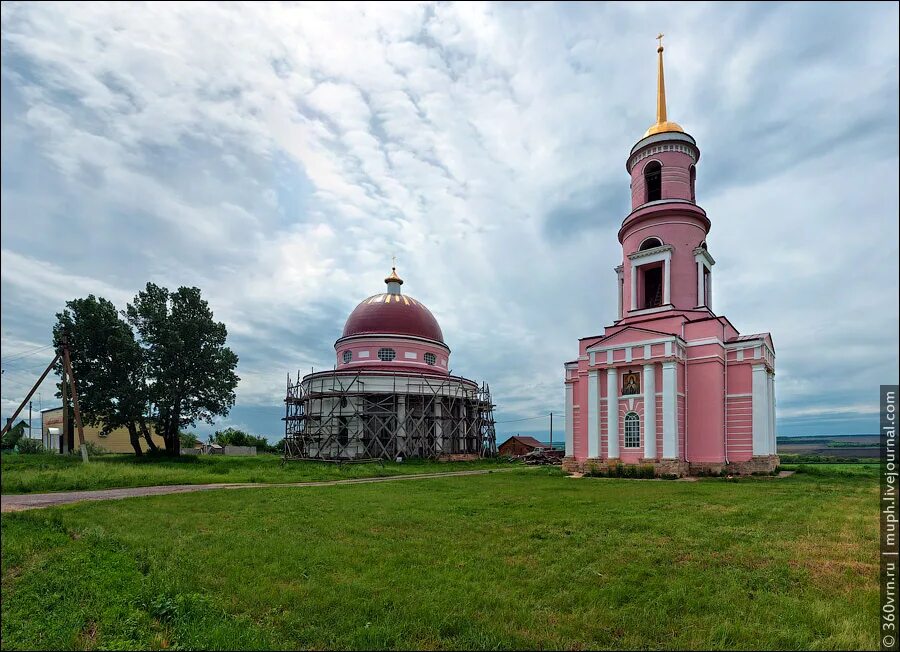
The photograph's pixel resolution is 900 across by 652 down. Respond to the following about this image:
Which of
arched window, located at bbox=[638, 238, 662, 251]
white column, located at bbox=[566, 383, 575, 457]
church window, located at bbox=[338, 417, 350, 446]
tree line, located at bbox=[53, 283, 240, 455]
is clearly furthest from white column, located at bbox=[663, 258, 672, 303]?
tree line, located at bbox=[53, 283, 240, 455]

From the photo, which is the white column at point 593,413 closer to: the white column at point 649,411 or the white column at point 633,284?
the white column at point 649,411

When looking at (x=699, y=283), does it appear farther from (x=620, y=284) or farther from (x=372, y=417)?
(x=372, y=417)

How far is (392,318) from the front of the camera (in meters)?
38.6

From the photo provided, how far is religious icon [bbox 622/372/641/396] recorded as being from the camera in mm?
23188

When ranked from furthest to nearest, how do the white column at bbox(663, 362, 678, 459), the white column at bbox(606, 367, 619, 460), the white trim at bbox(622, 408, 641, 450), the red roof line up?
the red roof → the white column at bbox(606, 367, 619, 460) → the white trim at bbox(622, 408, 641, 450) → the white column at bbox(663, 362, 678, 459)

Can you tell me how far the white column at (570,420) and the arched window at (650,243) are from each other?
8264 mm

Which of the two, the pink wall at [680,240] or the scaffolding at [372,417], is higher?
the pink wall at [680,240]

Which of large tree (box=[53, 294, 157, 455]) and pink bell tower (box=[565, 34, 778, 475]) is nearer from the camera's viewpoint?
pink bell tower (box=[565, 34, 778, 475])

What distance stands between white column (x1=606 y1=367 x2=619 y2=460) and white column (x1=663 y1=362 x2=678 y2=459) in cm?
213

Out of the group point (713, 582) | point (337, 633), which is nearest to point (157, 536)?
point (337, 633)

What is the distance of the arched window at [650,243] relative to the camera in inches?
1021

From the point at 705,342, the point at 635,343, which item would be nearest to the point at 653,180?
the point at 705,342

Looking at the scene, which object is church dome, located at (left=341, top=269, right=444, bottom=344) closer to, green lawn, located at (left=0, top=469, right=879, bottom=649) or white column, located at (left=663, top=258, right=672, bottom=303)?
white column, located at (left=663, top=258, right=672, bottom=303)

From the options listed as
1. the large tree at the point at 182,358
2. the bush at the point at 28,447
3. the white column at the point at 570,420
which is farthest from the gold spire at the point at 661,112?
the bush at the point at 28,447
